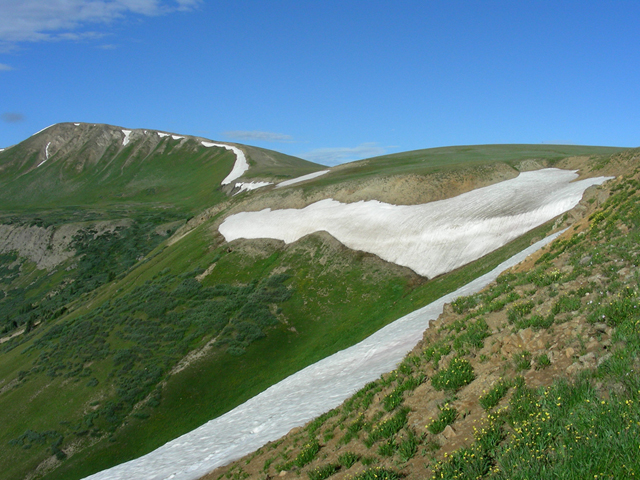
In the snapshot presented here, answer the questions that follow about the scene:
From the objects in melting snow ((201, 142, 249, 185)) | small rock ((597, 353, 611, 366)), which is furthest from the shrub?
melting snow ((201, 142, 249, 185))

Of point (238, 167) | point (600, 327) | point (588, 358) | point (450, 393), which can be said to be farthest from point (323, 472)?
point (238, 167)

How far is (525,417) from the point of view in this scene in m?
7.28

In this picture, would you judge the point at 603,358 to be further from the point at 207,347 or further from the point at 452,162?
the point at 452,162

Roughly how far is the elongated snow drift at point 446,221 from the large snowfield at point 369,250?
9cm

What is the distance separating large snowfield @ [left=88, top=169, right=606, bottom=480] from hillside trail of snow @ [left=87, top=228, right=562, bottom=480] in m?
0.08

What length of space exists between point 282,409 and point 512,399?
12.6 m

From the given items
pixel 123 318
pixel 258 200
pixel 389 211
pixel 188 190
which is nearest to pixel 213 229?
pixel 258 200

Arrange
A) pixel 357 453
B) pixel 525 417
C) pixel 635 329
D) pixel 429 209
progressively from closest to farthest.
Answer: pixel 525 417, pixel 635 329, pixel 357 453, pixel 429 209

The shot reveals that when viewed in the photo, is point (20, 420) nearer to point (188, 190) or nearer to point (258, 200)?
point (258, 200)

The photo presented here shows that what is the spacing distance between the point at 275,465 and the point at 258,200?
47762 mm

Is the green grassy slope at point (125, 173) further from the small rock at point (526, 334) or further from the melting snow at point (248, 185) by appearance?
the small rock at point (526, 334)

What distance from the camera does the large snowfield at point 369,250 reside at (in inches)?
669

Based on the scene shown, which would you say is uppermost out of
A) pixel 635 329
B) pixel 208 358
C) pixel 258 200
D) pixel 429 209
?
pixel 258 200

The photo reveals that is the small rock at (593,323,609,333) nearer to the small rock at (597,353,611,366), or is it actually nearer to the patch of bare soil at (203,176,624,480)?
the patch of bare soil at (203,176,624,480)
